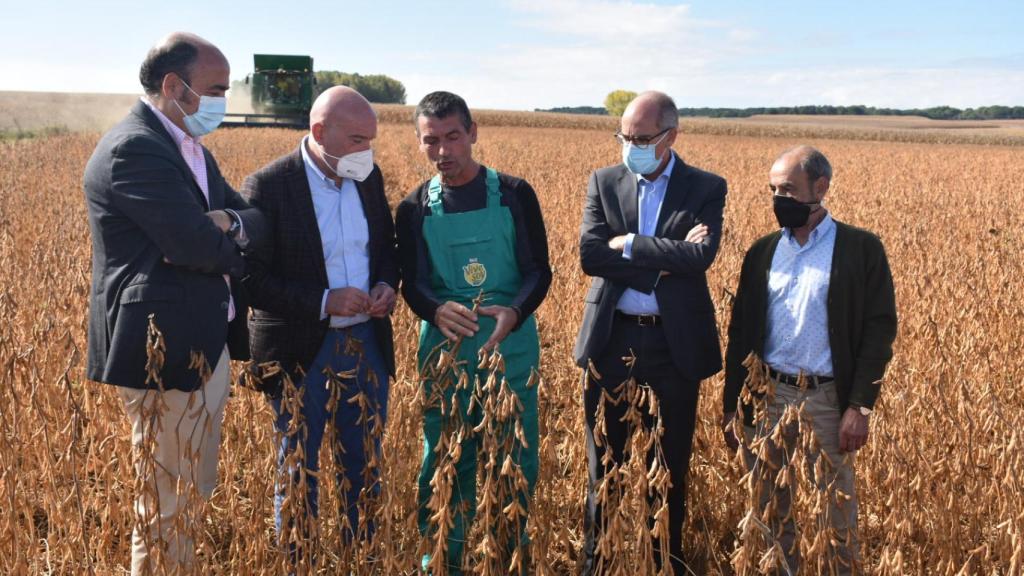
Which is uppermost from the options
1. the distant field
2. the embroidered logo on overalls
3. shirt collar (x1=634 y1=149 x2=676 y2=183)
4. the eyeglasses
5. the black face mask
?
the distant field

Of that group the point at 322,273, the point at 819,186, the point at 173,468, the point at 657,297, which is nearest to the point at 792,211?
the point at 819,186

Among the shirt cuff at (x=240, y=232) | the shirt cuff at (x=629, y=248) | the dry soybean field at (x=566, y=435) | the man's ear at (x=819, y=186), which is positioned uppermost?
the man's ear at (x=819, y=186)

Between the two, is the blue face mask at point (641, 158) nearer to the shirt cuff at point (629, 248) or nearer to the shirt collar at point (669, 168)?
the shirt collar at point (669, 168)

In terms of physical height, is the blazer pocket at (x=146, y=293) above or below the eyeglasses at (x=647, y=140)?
below

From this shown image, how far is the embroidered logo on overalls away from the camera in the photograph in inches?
110

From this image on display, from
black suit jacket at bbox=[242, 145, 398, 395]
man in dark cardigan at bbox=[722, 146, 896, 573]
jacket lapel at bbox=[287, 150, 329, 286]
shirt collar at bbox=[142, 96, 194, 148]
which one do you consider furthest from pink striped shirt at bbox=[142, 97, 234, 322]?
man in dark cardigan at bbox=[722, 146, 896, 573]

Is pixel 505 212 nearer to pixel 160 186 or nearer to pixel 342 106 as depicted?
pixel 342 106

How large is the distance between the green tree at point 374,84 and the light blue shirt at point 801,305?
266 feet

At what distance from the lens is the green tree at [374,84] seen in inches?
3262

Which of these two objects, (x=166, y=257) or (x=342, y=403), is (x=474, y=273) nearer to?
(x=342, y=403)

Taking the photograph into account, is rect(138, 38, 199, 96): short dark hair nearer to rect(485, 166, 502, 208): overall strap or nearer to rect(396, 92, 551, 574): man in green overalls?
rect(396, 92, 551, 574): man in green overalls

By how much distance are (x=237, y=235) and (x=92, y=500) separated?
116 centimetres

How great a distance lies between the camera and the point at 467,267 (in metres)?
2.79

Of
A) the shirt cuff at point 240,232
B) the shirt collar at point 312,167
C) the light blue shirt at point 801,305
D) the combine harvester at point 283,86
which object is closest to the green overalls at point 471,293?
the shirt collar at point 312,167
